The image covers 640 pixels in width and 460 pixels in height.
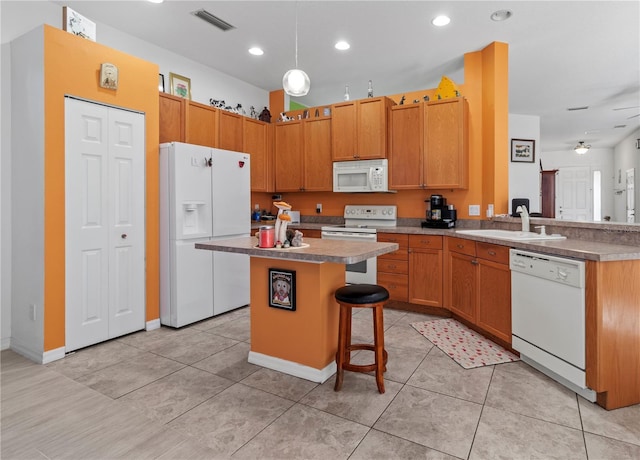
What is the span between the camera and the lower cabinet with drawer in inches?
112

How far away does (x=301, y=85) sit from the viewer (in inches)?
106

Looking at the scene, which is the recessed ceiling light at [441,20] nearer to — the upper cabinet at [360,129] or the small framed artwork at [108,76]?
the upper cabinet at [360,129]

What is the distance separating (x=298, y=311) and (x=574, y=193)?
1037 cm

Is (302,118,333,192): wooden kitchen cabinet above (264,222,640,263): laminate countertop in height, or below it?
above

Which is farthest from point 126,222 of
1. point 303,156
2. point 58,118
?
point 303,156

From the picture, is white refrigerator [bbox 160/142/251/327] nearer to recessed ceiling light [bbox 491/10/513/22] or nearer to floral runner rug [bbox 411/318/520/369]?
floral runner rug [bbox 411/318/520/369]

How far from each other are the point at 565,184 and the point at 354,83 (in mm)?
7974

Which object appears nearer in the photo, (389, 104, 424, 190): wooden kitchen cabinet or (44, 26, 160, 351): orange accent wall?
(44, 26, 160, 351): orange accent wall

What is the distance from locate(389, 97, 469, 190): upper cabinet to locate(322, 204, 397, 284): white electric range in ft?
1.54

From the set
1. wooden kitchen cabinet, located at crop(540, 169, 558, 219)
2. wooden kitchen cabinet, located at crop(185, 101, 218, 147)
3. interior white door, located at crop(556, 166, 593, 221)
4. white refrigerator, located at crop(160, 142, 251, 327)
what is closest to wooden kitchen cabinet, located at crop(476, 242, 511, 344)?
white refrigerator, located at crop(160, 142, 251, 327)

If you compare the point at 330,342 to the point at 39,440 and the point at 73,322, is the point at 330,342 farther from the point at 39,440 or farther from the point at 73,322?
the point at 73,322

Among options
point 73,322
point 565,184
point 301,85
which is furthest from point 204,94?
point 565,184

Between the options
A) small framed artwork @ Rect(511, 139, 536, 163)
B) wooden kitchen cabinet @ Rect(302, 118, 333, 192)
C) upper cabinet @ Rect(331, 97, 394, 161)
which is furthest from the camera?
small framed artwork @ Rect(511, 139, 536, 163)

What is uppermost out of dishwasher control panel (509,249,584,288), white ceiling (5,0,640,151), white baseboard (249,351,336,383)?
white ceiling (5,0,640,151)
